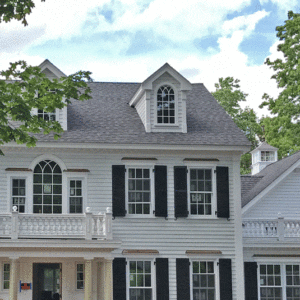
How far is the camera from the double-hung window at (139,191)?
24.3m

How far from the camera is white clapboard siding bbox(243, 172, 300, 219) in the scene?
26188mm

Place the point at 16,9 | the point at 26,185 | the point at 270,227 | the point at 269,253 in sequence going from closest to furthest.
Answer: the point at 16,9
the point at 26,185
the point at 269,253
the point at 270,227

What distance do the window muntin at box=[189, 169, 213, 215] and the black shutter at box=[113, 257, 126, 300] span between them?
126 inches

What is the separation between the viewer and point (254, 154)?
123 ft

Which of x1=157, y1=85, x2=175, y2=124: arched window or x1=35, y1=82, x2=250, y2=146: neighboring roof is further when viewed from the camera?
x1=157, y1=85, x2=175, y2=124: arched window

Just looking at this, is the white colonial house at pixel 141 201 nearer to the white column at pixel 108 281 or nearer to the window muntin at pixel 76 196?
the window muntin at pixel 76 196

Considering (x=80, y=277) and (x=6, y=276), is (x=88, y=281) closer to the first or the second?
(x=80, y=277)

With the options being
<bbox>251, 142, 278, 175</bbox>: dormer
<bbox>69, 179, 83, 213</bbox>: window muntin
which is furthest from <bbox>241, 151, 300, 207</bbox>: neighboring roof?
<bbox>69, 179, 83, 213</bbox>: window muntin

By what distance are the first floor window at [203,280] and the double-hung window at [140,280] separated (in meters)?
1.57

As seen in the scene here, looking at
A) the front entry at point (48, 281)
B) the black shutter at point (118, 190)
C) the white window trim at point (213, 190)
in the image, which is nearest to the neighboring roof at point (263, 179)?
the white window trim at point (213, 190)

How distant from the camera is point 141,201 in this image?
24.4m

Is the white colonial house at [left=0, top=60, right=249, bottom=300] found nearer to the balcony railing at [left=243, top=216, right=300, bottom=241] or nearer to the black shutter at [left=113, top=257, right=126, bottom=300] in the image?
the black shutter at [left=113, top=257, right=126, bottom=300]

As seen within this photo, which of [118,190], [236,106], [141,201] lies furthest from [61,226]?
[236,106]

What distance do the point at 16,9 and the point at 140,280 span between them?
11.5m
